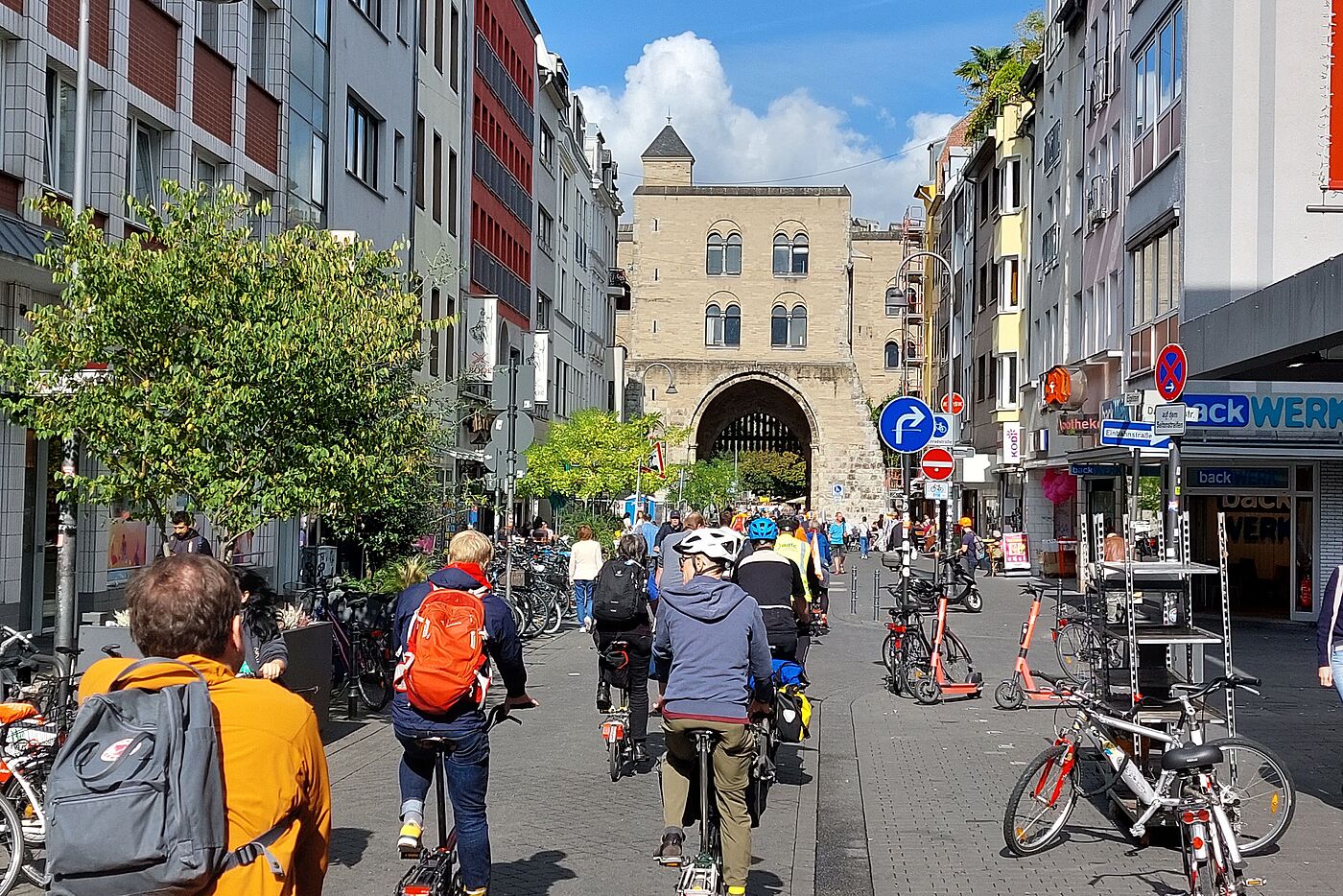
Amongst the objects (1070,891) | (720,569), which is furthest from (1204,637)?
(720,569)

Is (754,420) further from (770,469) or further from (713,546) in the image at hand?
(713,546)

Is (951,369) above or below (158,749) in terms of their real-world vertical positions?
above

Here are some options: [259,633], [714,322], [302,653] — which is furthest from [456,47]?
[714,322]

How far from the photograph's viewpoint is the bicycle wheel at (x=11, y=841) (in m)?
6.89

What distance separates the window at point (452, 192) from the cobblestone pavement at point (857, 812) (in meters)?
24.5

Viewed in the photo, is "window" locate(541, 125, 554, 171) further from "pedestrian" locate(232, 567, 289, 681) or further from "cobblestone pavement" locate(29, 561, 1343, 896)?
"pedestrian" locate(232, 567, 289, 681)

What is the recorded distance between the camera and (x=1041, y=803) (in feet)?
27.2

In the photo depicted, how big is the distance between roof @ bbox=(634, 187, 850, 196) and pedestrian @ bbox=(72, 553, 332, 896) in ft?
274

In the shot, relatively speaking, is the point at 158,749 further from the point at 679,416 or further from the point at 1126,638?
the point at 679,416

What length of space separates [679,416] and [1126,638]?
73.1 meters

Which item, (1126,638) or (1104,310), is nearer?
(1126,638)

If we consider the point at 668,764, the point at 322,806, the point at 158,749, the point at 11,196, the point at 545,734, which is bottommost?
the point at 545,734

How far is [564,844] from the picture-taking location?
27.8 feet

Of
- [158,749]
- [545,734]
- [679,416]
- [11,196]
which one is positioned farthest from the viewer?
[679,416]
